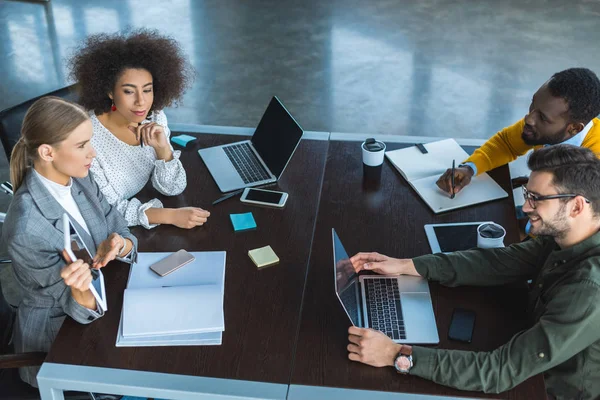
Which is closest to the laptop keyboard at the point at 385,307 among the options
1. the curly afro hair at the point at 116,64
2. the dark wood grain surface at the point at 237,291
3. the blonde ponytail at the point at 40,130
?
the dark wood grain surface at the point at 237,291

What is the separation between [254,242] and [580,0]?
5729mm

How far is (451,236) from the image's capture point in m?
2.43

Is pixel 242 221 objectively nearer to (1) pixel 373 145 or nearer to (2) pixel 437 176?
(1) pixel 373 145

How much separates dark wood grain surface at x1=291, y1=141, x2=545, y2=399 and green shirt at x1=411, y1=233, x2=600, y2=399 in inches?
2.0

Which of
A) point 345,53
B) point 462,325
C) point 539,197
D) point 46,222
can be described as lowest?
point 345,53

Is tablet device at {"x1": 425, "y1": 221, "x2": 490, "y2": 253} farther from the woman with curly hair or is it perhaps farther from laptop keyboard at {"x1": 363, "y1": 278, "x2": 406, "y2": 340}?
the woman with curly hair

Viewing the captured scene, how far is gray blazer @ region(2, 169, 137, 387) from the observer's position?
6.71ft

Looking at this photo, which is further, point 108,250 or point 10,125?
point 10,125

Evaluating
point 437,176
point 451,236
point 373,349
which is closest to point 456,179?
point 437,176

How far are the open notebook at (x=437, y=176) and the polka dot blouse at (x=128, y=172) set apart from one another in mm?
936

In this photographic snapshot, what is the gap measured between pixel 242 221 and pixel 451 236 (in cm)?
78

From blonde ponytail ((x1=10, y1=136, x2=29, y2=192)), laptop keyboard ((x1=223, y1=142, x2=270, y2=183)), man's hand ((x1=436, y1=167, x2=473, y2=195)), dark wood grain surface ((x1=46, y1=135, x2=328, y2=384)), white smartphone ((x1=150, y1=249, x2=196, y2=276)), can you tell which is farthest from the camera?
laptop keyboard ((x1=223, y1=142, x2=270, y2=183))

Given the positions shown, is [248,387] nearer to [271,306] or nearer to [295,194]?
[271,306]

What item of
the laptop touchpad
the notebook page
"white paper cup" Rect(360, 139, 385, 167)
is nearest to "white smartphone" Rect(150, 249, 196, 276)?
the laptop touchpad
